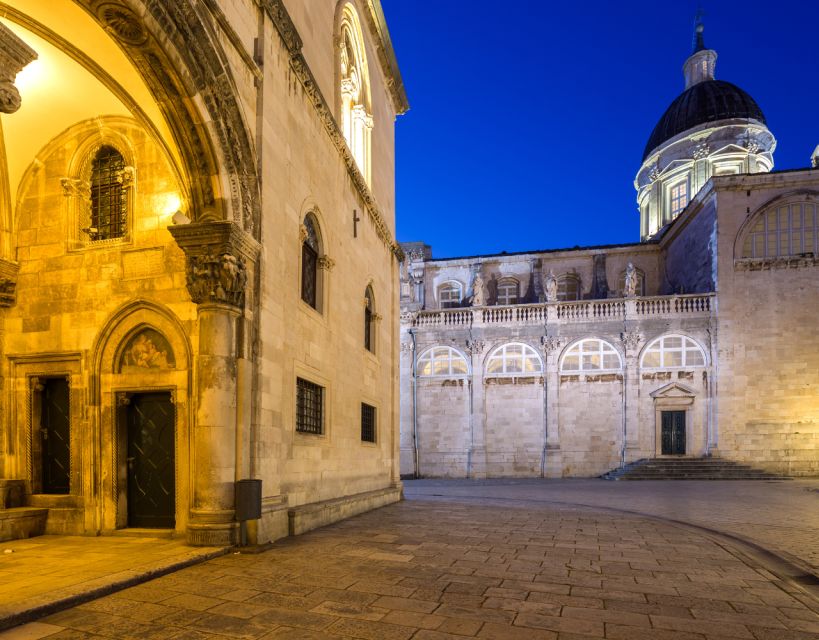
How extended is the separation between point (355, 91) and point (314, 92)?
15.3ft

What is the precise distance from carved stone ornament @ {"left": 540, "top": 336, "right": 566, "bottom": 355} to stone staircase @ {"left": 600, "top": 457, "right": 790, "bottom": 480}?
686cm

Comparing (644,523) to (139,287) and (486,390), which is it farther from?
(486,390)

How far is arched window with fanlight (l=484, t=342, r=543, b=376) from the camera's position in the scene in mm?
32219

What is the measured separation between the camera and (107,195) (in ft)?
33.8

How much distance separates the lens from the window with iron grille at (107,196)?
401 inches

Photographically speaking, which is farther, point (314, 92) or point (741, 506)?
point (741, 506)

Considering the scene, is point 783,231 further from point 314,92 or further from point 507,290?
point 314,92

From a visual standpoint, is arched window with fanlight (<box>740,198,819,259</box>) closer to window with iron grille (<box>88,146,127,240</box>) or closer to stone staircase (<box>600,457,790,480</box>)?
stone staircase (<box>600,457,790,480</box>)

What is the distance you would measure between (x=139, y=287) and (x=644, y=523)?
1036 cm

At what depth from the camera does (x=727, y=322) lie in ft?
98.0

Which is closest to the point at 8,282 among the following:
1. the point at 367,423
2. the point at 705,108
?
the point at 367,423

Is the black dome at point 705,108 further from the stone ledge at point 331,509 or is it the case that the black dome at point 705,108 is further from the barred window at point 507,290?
the stone ledge at point 331,509

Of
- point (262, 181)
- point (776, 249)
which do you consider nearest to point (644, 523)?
point (262, 181)

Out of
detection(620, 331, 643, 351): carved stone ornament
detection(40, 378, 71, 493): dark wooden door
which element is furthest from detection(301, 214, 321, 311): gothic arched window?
detection(620, 331, 643, 351): carved stone ornament
